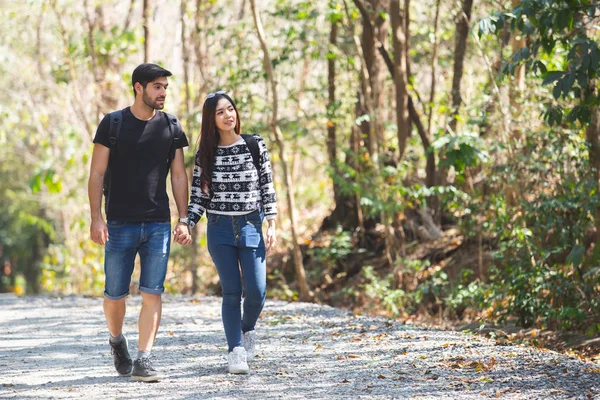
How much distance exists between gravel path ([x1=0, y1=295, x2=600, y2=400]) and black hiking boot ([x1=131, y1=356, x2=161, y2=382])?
0.05m

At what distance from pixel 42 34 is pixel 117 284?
792 inches

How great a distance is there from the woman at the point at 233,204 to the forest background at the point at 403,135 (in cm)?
255

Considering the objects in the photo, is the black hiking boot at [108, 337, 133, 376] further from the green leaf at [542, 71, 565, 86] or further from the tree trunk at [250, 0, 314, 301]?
the tree trunk at [250, 0, 314, 301]

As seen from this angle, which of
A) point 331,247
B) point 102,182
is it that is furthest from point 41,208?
point 102,182

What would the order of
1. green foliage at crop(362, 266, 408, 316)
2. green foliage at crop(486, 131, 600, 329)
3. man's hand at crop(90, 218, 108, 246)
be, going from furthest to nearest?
green foliage at crop(362, 266, 408, 316)
green foliage at crop(486, 131, 600, 329)
man's hand at crop(90, 218, 108, 246)

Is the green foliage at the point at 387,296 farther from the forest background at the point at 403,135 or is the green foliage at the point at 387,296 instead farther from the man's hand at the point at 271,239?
the man's hand at the point at 271,239

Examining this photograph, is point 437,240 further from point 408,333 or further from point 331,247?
point 408,333

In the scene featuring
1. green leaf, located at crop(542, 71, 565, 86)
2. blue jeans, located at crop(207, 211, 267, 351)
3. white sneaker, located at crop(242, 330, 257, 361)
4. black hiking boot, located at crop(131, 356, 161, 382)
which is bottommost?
→ black hiking boot, located at crop(131, 356, 161, 382)

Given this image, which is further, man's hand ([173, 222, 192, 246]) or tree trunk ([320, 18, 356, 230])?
tree trunk ([320, 18, 356, 230])

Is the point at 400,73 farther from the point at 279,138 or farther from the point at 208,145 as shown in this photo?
the point at 208,145

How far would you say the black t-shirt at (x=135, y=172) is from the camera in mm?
6055

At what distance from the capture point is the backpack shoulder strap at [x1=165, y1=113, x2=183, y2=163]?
20.4ft

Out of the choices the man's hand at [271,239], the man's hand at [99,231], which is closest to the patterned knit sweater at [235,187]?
the man's hand at [271,239]

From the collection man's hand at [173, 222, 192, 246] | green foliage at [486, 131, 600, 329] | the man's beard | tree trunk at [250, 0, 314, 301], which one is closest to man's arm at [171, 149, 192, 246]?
man's hand at [173, 222, 192, 246]
